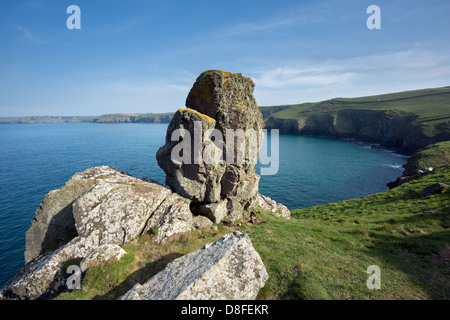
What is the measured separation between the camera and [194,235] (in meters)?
18.5

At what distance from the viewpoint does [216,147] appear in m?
23.1

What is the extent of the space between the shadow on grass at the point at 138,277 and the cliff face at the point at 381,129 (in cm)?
14155

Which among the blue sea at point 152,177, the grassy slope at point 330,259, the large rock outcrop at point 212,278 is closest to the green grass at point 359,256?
the grassy slope at point 330,259

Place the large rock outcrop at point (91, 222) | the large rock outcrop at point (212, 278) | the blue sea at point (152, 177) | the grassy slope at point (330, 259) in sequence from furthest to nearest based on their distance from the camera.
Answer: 1. the blue sea at point (152, 177)
2. the large rock outcrop at point (91, 222)
3. the grassy slope at point (330, 259)
4. the large rock outcrop at point (212, 278)

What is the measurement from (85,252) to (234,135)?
18789 mm

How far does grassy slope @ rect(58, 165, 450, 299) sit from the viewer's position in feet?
39.5

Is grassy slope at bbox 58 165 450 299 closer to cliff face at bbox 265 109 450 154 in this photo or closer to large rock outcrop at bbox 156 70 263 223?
large rock outcrop at bbox 156 70 263 223

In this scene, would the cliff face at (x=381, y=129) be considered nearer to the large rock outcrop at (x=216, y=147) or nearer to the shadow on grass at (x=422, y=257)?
the shadow on grass at (x=422, y=257)

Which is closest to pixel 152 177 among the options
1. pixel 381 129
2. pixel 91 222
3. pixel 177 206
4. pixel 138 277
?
pixel 177 206

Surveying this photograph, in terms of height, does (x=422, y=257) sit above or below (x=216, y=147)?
below

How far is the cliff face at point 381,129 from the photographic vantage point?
109 metres

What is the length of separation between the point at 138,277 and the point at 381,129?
19025cm

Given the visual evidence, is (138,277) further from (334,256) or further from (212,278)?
(334,256)
